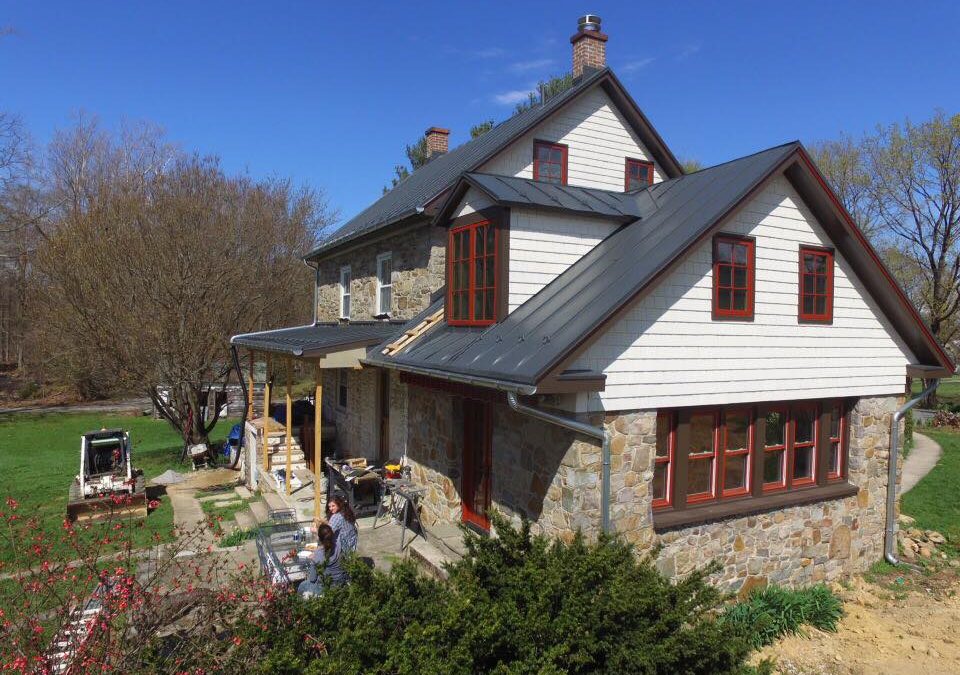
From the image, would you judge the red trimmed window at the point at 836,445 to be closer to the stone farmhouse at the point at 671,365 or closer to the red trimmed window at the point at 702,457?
the stone farmhouse at the point at 671,365

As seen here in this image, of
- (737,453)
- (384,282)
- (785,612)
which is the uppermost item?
(384,282)

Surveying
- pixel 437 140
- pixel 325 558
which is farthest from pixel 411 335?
pixel 437 140

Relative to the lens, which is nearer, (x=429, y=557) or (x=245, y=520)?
(x=429, y=557)

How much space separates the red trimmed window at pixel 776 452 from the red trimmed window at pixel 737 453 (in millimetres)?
456

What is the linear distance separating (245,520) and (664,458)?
831 centimetres

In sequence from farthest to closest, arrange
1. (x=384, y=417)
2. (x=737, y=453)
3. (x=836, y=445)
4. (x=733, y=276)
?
(x=384, y=417), (x=836, y=445), (x=737, y=453), (x=733, y=276)

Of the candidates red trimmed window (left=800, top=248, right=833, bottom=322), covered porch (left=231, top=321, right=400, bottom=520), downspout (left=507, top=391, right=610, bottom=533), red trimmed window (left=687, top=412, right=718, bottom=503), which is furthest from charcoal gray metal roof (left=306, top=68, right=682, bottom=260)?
red trimmed window (left=687, top=412, right=718, bottom=503)

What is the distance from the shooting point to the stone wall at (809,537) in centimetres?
839

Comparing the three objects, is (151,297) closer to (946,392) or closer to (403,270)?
(403,270)

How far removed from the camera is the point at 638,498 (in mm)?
7734

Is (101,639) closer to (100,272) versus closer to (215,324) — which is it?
(215,324)

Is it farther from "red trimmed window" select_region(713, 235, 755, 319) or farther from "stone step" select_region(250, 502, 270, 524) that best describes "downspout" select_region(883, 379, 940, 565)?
"stone step" select_region(250, 502, 270, 524)

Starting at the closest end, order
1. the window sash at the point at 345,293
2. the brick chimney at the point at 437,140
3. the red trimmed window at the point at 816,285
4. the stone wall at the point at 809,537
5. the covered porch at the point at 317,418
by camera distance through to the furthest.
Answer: the stone wall at the point at 809,537, the red trimmed window at the point at 816,285, the covered porch at the point at 317,418, the window sash at the point at 345,293, the brick chimney at the point at 437,140

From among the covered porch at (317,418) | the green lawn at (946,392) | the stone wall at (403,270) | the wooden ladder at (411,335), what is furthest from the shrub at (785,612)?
the green lawn at (946,392)
